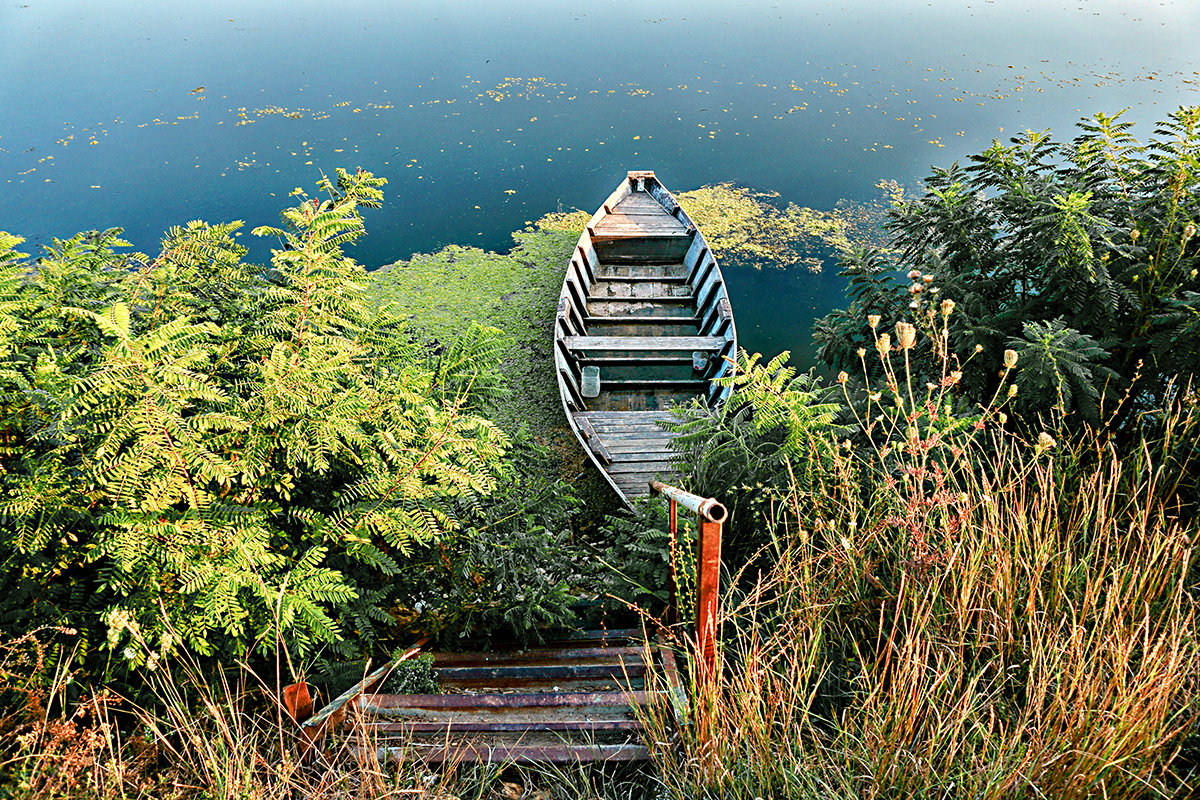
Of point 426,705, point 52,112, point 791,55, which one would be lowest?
point 426,705

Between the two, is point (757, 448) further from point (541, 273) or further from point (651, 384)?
point (541, 273)

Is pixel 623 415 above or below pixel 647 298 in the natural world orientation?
below

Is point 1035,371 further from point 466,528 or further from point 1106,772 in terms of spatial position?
point 466,528

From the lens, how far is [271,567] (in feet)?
6.53

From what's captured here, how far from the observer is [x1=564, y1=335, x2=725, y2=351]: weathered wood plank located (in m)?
5.29

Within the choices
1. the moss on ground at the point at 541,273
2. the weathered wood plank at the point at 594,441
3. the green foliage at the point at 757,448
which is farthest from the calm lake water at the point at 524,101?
the green foliage at the point at 757,448

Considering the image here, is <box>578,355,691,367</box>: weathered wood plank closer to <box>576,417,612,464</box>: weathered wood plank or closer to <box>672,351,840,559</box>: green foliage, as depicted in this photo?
<box>576,417,612,464</box>: weathered wood plank

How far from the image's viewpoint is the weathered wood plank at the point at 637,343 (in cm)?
529

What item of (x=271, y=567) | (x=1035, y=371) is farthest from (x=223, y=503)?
(x=1035, y=371)

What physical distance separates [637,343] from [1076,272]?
9.63 ft

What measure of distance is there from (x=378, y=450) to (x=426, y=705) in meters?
0.86

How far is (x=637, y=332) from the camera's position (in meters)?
5.98

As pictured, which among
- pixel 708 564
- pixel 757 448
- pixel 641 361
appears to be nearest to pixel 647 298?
pixel 641 361

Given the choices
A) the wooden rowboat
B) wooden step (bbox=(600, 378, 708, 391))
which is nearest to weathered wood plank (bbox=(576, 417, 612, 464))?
the wooden rowboat
